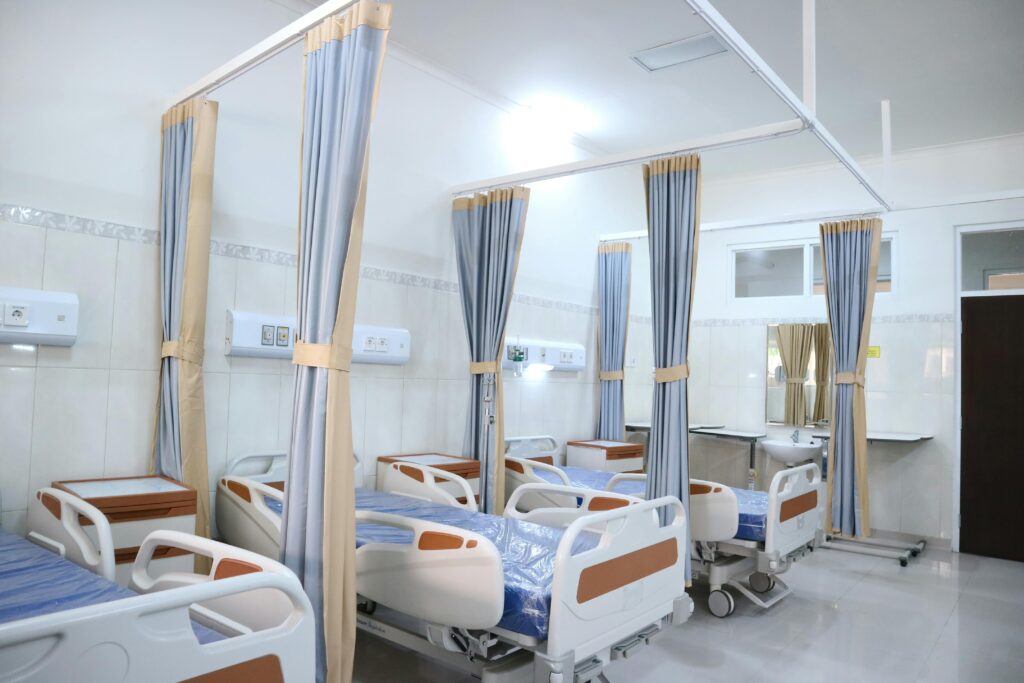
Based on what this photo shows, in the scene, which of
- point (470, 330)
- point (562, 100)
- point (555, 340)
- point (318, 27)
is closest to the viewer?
point (318, 27)

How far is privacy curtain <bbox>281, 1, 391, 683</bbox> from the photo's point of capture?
2209 millimetres

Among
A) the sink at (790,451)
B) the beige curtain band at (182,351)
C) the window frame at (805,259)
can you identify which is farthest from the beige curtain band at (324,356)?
the window frame at (805,259)

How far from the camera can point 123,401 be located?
329 centimetres

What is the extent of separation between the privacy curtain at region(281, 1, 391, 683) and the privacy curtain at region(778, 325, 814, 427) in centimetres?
556

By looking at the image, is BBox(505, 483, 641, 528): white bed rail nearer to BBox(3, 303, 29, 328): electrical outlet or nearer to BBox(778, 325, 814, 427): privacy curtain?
BBox(3, 303, 29, 328): electrical outlet

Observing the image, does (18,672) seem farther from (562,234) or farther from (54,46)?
(562,234)

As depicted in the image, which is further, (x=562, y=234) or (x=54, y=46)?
(x=562, y=234)

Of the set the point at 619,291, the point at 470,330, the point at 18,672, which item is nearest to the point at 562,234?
the point at 619,291

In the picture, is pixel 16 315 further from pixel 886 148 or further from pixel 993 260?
pixel 993 260

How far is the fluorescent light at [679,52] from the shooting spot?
4453 mm

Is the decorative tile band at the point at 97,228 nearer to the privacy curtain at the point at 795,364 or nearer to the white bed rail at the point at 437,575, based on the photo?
the white bed rail at the point at 437,575

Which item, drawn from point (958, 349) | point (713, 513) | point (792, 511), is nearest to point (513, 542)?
point (713, 513)

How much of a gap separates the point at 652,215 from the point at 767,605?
251 cm

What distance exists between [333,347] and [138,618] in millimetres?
989
